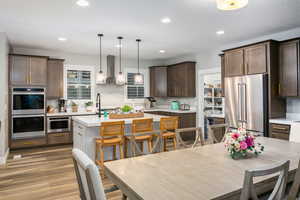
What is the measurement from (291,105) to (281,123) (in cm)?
80

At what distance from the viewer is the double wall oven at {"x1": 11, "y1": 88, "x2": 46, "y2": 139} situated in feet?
16.5

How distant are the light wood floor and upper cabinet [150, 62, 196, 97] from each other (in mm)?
3681

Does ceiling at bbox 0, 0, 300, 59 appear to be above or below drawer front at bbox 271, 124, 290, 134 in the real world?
above

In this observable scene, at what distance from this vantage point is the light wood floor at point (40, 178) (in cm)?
277

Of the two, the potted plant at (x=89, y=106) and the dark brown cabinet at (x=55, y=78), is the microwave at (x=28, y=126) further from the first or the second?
the potted plant at (x=89, y=106)

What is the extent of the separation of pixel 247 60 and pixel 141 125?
8.75 feet

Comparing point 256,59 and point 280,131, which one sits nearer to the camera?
point 280,131

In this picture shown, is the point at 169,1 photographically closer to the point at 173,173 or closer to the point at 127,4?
the point at 127,4

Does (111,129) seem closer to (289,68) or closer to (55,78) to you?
(55,78)

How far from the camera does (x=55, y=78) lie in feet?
18.9

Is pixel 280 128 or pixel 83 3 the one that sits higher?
pixel 83 3

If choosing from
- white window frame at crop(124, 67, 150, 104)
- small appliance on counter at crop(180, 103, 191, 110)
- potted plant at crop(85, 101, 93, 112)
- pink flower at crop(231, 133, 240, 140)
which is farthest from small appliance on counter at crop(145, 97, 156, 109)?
pink flower at crop(231, 133, 240, 140)

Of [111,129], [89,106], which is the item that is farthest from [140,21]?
[89,106]

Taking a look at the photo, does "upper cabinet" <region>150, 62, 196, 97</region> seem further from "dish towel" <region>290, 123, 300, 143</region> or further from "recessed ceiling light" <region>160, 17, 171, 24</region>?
"dish towel" <region>290, 123, 300, 143</region>
